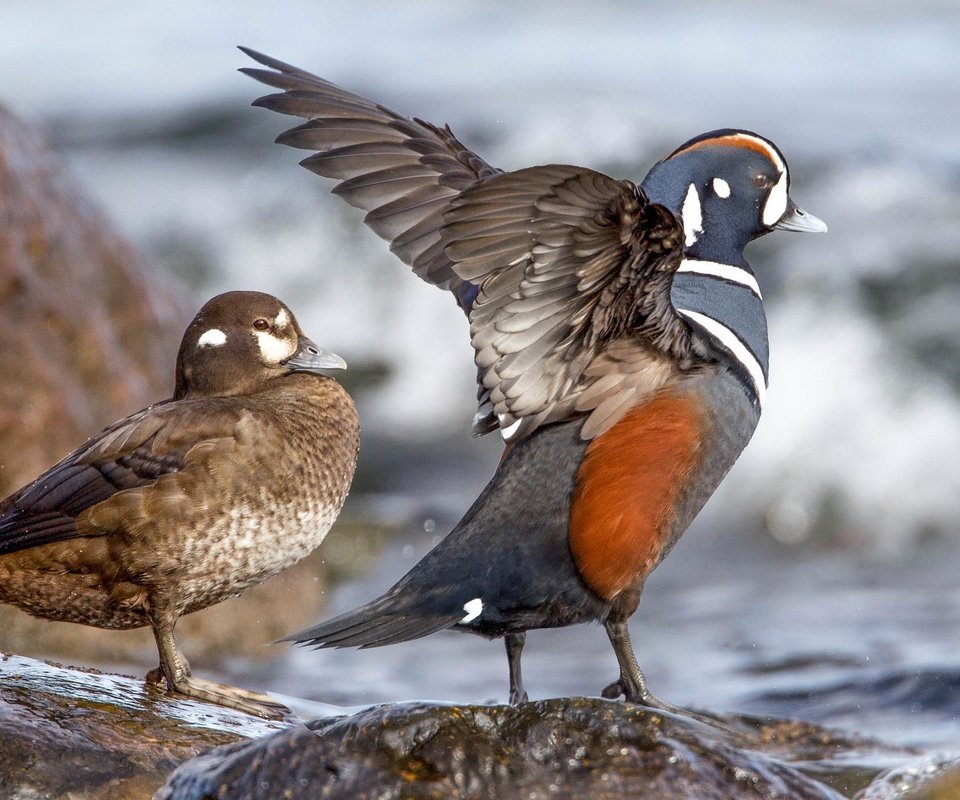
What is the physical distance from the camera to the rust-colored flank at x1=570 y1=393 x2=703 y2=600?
423 cm

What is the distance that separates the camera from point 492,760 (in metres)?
3.49

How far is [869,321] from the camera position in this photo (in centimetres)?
1177

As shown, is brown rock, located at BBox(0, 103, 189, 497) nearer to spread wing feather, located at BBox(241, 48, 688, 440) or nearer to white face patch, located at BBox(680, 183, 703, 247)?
spread wing feather, located at BBox(241, 48, 688, 440)

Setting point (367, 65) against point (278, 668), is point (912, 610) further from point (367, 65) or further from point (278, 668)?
point (367, 65)

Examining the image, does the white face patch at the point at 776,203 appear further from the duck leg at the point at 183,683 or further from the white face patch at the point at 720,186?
the duck leg at the point at 183,683

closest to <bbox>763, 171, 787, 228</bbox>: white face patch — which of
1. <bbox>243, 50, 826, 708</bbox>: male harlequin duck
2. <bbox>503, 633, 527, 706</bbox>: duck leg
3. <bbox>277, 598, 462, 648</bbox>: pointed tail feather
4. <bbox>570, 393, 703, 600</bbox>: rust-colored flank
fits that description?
<bbox>243, 50, 826, 708</bbox>: male harlequin duck

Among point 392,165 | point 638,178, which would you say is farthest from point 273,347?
point 638,178

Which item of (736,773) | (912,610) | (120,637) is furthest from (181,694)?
(912,610)

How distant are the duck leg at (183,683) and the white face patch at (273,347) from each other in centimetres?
100

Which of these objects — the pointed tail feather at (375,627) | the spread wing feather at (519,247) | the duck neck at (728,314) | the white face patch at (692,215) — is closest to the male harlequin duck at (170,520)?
the pointed tail feather at (375,627)

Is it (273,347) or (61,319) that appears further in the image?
(61,319)

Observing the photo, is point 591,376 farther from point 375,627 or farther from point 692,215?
point 375,627

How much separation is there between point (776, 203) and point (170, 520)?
88.8 inches

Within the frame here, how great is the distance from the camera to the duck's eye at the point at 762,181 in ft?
15.8
